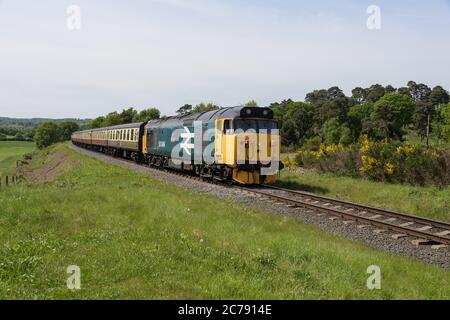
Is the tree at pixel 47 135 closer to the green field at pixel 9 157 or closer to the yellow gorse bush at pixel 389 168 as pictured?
the green field at pixel 9 157

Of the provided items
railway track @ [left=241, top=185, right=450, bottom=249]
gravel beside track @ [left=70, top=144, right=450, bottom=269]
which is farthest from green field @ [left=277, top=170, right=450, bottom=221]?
gravel beside track @ [left=70, top=144, right=450, bottom=269]

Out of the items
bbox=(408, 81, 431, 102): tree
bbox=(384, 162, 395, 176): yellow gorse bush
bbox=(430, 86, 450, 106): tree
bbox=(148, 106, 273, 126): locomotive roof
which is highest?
bbox=(408, 81, 431, 102): tree

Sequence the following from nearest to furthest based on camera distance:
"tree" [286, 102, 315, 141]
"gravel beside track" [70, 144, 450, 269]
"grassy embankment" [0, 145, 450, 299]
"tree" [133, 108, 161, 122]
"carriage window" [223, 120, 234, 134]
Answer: "grassy embankment" [0, 145, 450, 299] < "gravel beside track" [70, 144, 450, 269] < "carriage window" [223, 120, 234, 134] < "tree" [286, 102, 315, 141] < "tree" [133, 108, 161, 122]

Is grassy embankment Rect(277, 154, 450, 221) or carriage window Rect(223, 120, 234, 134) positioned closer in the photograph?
grassy embankment Rect(277, 154, 450, 221)

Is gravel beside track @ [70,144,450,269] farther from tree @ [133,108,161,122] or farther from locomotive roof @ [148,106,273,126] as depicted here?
tree @ [133,108,161,122]

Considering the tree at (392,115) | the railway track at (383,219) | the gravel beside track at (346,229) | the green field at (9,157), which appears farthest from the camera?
the tree at (392,115)

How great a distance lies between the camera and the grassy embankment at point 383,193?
15625 millimetres

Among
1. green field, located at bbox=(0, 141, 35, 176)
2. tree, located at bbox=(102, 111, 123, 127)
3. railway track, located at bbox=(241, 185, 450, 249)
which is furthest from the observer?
tree, located at bbox=(102, 111, 123, 127)

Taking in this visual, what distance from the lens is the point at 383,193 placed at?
59.2ft

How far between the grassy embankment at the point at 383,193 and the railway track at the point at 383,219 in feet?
6.96

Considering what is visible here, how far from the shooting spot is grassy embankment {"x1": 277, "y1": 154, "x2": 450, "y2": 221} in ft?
51.3

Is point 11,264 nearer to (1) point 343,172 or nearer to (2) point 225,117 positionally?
(2) point 225,117

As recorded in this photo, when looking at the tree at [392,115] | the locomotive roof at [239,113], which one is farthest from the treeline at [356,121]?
the locomotive roof at [239,113]

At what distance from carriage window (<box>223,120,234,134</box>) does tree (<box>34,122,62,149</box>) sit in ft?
366
